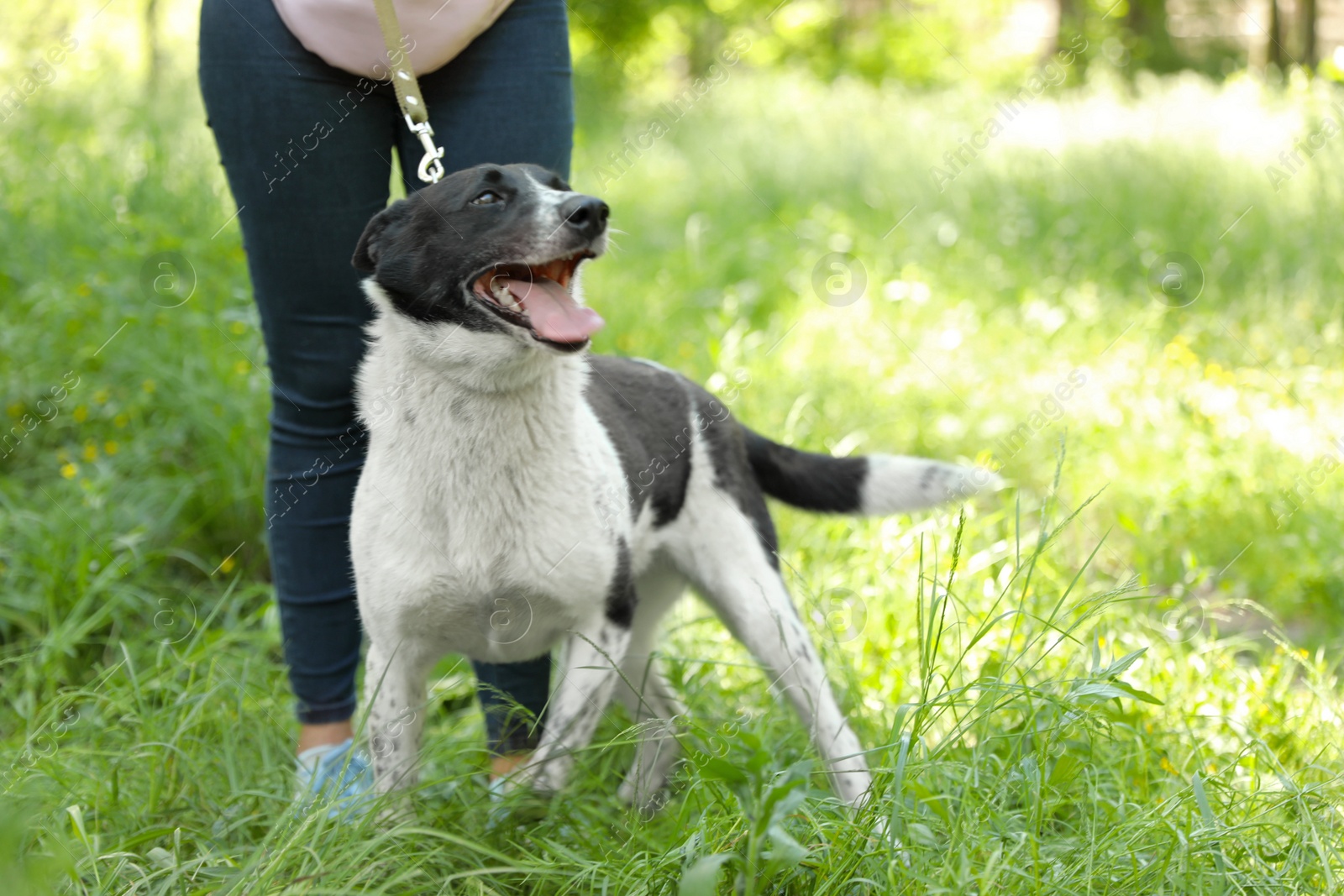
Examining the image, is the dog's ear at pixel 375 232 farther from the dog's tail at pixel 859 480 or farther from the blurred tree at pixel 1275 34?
the blurred tree at pixel 1275 34

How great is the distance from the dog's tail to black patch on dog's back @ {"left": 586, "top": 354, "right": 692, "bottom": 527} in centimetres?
27

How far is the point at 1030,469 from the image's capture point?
14.0 ft

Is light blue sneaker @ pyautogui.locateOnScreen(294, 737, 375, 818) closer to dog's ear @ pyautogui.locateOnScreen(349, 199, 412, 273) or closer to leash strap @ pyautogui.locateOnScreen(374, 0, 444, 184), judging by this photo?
dog's ear @ pyautogui.locateOnScreen(349, 199, 412, 273)

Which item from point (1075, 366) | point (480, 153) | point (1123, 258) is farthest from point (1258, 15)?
point (480, 153)

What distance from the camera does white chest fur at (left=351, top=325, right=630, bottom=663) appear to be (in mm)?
2045

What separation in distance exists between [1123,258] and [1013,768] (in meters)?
4.90

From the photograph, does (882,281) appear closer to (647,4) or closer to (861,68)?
(647,4)

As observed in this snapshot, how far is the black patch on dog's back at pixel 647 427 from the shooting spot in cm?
239

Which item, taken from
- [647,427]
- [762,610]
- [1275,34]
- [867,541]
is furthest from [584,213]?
[1275,34]

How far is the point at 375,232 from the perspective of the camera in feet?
6.95
